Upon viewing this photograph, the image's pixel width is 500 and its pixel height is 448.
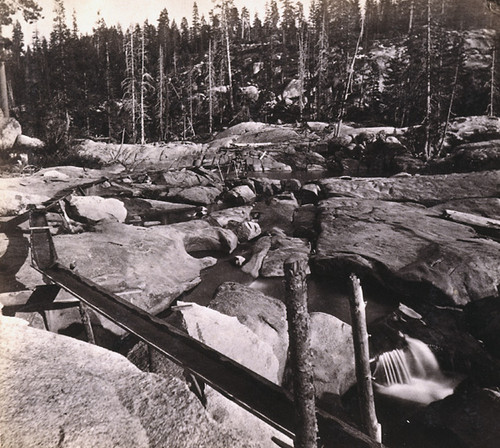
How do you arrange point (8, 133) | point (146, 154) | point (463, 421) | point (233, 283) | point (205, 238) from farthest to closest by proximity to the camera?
point (146, 154) → point (8, 133) → point (205, 238) → point (233, 283) → point (463, 421)

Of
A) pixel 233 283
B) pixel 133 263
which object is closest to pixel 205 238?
pixel 133 263

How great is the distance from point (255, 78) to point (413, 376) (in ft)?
177

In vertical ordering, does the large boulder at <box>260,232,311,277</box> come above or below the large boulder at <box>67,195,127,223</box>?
below

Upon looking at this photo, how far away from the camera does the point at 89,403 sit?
10.9ft

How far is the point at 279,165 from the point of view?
30891 mm

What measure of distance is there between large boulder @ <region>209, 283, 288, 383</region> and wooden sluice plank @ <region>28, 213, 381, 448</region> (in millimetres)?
2805

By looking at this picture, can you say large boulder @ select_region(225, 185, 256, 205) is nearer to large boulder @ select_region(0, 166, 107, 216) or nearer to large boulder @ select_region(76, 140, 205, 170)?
large boulder @ select_region(0, 166, 107, 216)

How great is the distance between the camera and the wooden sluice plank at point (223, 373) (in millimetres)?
2488

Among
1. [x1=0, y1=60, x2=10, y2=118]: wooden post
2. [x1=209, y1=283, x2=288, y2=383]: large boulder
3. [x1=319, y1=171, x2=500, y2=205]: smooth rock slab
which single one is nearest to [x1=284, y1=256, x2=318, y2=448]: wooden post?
[x1=209, y1=283, x2=288, y2=383]: large boulder

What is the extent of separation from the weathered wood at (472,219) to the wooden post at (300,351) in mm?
12517

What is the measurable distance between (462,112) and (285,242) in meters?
37.7

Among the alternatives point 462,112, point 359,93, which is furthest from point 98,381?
point 359,93

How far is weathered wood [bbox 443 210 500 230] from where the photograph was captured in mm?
12047

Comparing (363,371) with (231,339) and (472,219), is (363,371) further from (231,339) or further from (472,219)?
(472,219)
